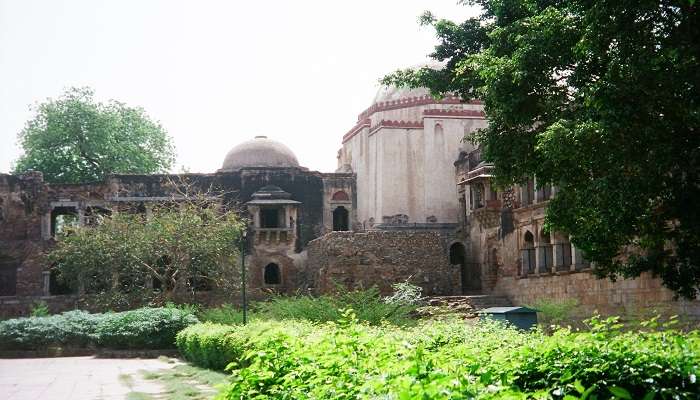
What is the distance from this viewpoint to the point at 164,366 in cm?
1811

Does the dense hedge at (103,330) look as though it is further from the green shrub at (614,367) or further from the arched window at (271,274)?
the green shrub at (614,367)

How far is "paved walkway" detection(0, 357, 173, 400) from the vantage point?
1288cm

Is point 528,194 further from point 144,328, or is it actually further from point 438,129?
point 144,328

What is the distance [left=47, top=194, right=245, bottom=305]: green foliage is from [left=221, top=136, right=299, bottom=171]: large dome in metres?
7.18

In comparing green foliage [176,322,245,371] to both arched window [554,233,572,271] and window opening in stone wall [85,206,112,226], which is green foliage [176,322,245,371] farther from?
window opening in stone wall [85,206,112,226]

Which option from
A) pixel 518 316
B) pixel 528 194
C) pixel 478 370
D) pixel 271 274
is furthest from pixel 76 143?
pixel 478 370

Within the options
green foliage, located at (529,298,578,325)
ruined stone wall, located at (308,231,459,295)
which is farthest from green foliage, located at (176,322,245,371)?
green foliage, located at (529,298,578,325)

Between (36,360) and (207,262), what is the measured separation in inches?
287

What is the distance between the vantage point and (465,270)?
30.1 m

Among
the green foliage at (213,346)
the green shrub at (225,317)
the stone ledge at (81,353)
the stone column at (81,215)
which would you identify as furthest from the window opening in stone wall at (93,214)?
the green foliage at (213,346)

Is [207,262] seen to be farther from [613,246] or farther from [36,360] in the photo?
[613,246]

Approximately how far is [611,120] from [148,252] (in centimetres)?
1927

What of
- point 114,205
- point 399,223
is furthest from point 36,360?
point 399,223

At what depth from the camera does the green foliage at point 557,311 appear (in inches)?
827
